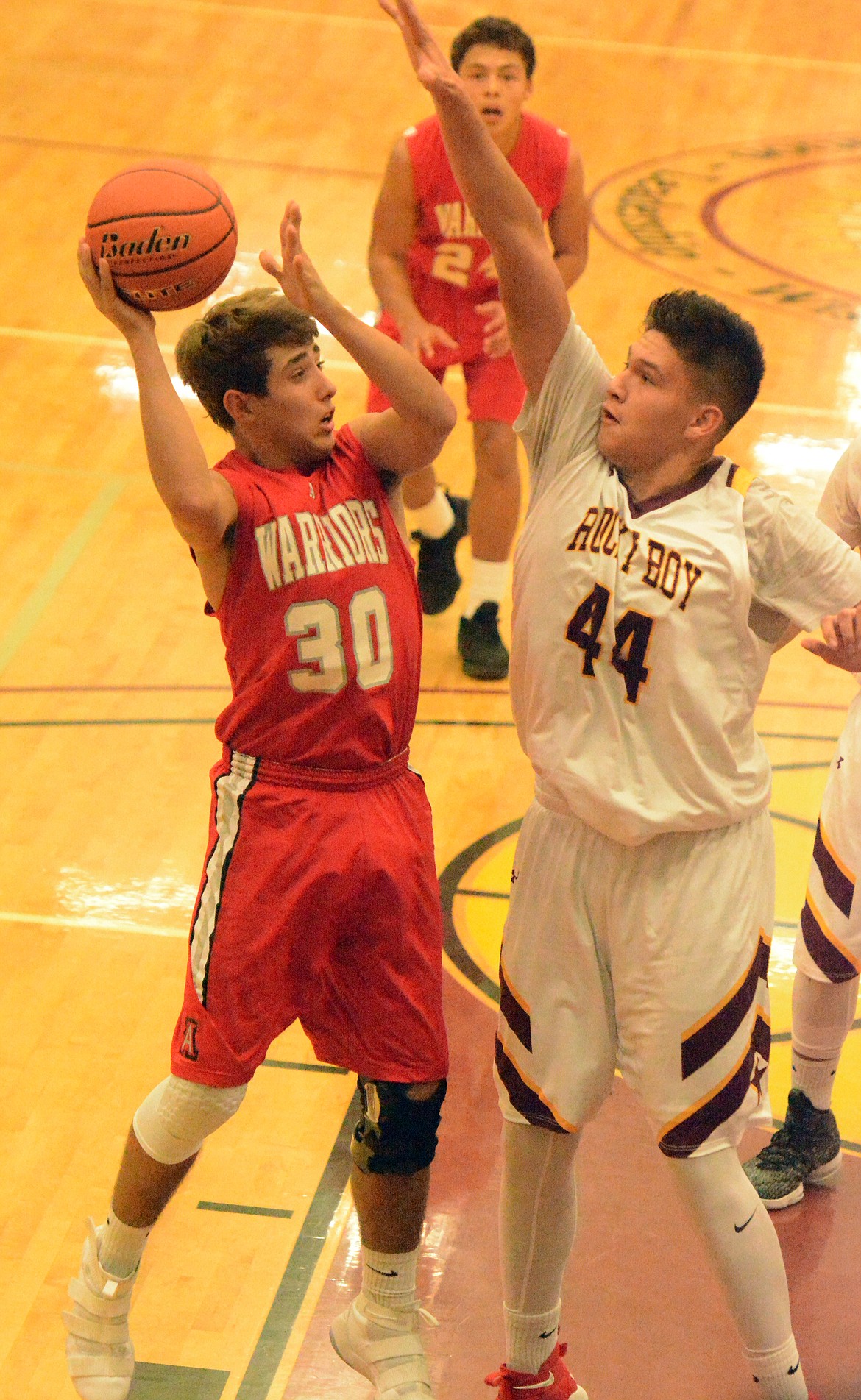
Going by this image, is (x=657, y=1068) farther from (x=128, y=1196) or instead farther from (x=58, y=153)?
(x=58, y=153)

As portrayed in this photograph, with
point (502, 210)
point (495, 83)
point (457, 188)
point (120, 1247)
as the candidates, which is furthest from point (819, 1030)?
point (495, 83)

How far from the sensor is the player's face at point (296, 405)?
3.10m

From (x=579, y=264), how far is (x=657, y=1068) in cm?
364

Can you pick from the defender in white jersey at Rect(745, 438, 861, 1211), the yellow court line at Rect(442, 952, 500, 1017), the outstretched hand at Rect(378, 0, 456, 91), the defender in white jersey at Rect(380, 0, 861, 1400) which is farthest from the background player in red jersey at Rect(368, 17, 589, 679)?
the defender in white jersey at Rect(380, 0, 861, 1400)

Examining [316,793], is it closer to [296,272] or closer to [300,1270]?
[296,272]

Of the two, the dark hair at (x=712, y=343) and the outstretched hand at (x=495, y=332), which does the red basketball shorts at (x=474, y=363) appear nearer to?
the outstretched hand at (x=495, y=332)

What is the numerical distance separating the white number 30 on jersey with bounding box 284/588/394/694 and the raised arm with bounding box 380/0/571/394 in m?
0.52

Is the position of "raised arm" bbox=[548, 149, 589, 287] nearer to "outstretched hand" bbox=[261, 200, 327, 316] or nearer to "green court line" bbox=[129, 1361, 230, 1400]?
"outstretched hand" bbox=[261, 200, 327, 316]

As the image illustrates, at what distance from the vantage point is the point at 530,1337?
3182 mm

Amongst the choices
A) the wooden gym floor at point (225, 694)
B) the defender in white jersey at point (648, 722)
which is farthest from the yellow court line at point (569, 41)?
the defender in white jersey at point (648, 722)

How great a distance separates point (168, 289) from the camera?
3.00 m

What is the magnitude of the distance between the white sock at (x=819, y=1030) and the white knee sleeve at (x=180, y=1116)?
1273mm

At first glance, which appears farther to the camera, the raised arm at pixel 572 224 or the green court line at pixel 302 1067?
the raised arm at pixel 572 224

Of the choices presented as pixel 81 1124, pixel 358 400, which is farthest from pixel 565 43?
pixel 81 1124
